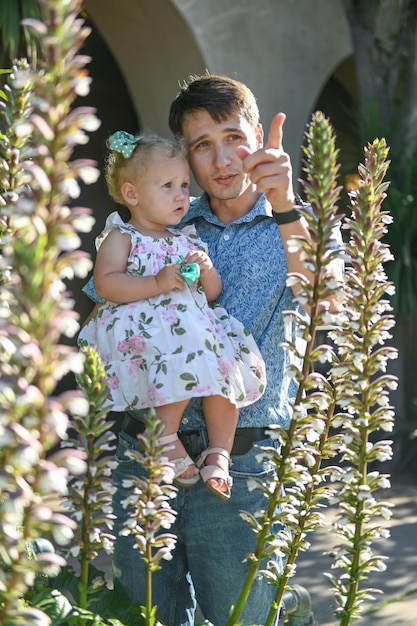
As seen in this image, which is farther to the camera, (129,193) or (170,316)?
(129,193)

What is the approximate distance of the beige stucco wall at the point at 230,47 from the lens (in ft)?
25.4

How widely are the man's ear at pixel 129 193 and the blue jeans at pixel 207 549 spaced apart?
674 mm

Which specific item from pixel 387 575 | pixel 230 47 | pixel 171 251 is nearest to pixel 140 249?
pixel 171 251

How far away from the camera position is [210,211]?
9.34 ft

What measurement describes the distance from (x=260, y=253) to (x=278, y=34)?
6249 millimetres

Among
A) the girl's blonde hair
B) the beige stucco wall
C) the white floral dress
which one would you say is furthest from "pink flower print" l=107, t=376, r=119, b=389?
the beige stucco wall

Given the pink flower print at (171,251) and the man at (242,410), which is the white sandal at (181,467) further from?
the pink flower print at (171,251)

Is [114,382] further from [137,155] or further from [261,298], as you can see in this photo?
[137,155]

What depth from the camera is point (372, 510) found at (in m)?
1.48

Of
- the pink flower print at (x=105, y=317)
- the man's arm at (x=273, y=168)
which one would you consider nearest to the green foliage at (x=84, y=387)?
the man's arm at (x=273, y=168)

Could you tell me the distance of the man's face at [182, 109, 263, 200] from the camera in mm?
2666

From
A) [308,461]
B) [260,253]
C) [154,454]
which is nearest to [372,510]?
[308,461]

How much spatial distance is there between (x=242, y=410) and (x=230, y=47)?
19.3 feet

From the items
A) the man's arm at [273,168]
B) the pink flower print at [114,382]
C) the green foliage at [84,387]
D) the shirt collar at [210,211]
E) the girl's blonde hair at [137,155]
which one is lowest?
the green foliage at [84,387]
